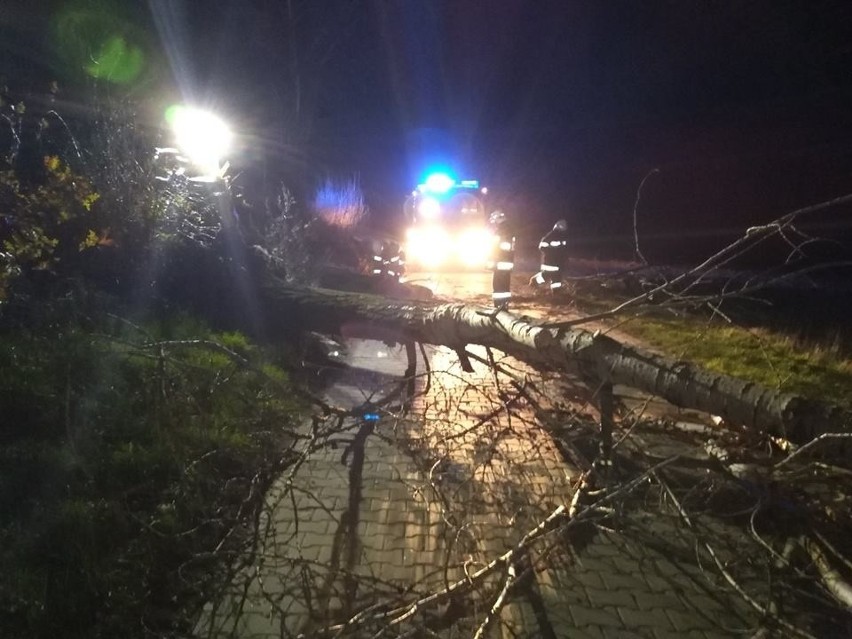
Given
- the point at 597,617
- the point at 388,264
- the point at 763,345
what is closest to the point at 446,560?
the point at 597,617

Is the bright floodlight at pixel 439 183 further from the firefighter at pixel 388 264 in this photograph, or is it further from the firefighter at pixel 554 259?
the firefighter at pixel 554 259

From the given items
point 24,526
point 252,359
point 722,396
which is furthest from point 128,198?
point 722,396

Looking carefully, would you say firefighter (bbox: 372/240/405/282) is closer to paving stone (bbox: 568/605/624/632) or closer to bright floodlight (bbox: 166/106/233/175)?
bright floodlight (bbox: 166/106/233/175)

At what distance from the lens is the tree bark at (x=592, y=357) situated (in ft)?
9.96

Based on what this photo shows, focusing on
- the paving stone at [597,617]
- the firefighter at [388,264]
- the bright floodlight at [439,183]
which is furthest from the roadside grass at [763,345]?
the bright floodlight at [439,183]

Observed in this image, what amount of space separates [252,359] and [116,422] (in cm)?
211

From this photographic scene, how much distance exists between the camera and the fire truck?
13.6 m

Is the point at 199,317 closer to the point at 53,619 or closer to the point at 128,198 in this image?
the point at 128,198

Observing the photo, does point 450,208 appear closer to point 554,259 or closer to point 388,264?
point 388,264

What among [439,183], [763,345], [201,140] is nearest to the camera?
[763,345]

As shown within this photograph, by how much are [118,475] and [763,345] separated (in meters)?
4.38

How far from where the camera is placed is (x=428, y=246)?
13852mm

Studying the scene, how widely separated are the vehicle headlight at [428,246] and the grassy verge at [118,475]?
26.5 ft

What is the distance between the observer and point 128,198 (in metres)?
7.30
